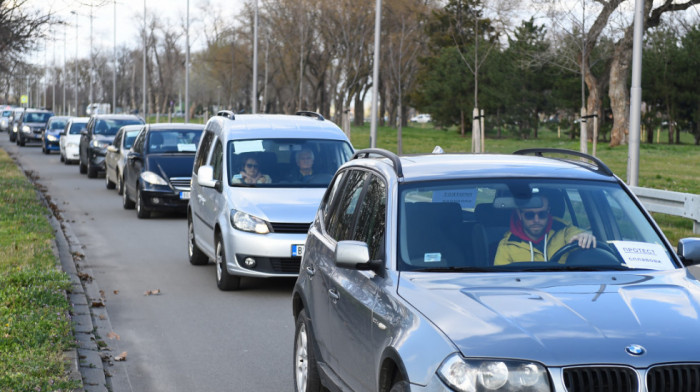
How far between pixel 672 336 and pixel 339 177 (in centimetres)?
298

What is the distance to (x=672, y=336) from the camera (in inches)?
162

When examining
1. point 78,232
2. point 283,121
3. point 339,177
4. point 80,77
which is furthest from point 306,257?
point 80,77

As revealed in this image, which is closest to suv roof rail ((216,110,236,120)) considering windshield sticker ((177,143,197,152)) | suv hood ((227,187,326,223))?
suv hood ((227,187,326,223))

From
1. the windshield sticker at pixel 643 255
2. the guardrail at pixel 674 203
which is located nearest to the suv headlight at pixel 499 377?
the windshield sticker at pixel 643 255

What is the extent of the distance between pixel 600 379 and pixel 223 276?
24.9 ft

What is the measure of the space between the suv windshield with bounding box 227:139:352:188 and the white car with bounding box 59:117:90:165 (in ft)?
83.8

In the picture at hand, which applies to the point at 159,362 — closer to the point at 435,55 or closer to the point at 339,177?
the point at 339,177

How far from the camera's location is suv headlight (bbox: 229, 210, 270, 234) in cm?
1081

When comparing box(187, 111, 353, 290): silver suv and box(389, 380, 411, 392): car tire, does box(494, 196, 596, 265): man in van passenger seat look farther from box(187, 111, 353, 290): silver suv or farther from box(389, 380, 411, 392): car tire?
box(187, 111, 353, 290): silver suv

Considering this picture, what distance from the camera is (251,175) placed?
39.6 feet

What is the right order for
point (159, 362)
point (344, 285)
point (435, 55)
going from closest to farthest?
point (344, 285) < point (159, 362) < point (435, 55)

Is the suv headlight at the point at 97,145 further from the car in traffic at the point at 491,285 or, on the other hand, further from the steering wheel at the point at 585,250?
the steering wheel at the point at 585,250

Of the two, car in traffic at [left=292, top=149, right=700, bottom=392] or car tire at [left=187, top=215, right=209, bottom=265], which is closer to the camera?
car in traffic at [left=292, top=149, right=700, bottom=392]

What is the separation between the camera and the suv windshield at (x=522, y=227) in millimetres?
5133
